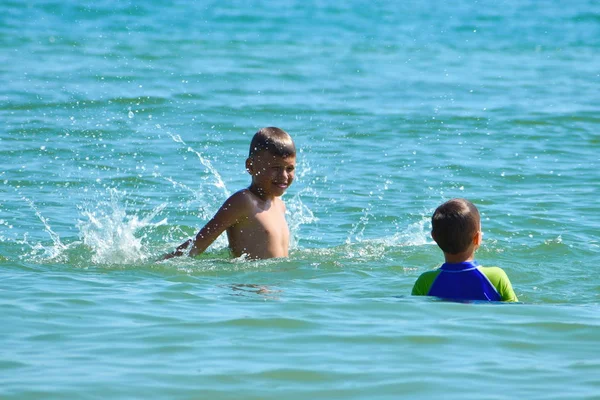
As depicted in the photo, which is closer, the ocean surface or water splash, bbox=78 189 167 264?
the ocean surface

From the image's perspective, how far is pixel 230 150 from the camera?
12484mm

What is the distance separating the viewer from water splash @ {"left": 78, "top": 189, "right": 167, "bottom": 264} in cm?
795

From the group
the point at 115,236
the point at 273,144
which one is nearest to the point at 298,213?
the point at 115,236

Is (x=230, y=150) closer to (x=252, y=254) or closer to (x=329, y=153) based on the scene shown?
(x=329, y=153)

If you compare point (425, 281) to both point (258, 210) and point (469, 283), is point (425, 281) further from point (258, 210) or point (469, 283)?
point (258, 210)

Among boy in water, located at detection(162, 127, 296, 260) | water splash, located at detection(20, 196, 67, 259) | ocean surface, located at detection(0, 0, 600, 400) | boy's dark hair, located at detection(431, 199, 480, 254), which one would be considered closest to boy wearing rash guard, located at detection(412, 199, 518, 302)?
boy's dark hair, located at detection(431, 199, 480, 254)

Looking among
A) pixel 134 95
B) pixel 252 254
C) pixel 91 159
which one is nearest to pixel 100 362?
pixel 252 254

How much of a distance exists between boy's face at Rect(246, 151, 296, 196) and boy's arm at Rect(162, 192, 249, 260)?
20cm

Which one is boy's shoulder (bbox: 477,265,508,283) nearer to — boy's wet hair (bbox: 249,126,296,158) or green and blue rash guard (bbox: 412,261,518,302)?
green and blue rash guard (bbox: 412,261,518,302)

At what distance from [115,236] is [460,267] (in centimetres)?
327

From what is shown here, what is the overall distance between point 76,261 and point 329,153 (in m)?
5.08

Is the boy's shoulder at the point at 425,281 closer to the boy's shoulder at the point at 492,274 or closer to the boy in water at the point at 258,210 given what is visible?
the boy's shoulder at the point at 492,274

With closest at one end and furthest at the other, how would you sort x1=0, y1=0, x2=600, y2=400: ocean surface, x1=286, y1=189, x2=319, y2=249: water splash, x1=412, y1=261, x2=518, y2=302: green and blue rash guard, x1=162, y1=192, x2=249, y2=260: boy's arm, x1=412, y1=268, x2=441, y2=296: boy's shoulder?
x1=0, y1=0, x2=600, y2=400: ocean surface → x1=412, y1=261, x2=518, y2=302: green and blue rash guard → x1=412, y1=268, x2=441, y2=296: boy's shoulder → x1=162, y1=192, x2=249, y2=260: boy's arm → x1=286, y1=189, x2=319, y2=249: water splash

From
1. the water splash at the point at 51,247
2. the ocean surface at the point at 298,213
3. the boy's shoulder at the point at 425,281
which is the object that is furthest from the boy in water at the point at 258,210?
the boy's shoulder at the point at 425,281
